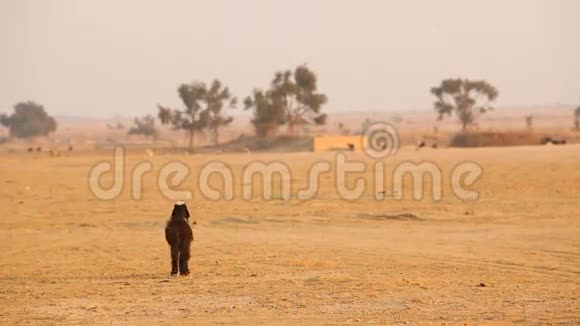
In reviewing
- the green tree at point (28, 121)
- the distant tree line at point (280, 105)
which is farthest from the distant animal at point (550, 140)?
the green tree at point (28, 121)

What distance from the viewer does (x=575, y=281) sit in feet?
42.1

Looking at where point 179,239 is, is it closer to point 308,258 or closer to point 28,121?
point 308,258

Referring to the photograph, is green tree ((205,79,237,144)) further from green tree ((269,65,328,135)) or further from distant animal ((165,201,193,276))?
distant animal ((165,201,193,276))

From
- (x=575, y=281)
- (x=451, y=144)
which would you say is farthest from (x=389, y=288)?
(x=451, y=144)

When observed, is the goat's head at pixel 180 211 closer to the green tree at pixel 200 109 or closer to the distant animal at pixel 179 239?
the distant animal at pixel 179 239

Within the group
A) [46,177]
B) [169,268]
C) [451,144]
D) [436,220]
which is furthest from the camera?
[451,144]

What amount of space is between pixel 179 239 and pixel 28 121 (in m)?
105

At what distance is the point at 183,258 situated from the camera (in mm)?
13688

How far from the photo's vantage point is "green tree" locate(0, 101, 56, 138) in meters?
114

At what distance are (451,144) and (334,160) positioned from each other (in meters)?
22.0

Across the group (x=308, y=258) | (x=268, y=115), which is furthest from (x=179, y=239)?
(x=268, y=115)

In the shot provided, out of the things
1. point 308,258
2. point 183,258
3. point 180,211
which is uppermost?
point 180,211

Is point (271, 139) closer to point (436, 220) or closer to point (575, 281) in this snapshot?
point (436, 220)

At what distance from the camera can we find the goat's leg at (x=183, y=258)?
44.9 ft
